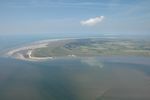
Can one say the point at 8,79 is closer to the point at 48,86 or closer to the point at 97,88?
the point at 48,86

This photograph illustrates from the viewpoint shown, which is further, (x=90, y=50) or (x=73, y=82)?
(x=90, y=50)

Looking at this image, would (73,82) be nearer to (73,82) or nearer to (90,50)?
(73,82)

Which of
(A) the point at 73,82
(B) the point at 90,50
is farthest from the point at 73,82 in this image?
(B) the point at 90,50

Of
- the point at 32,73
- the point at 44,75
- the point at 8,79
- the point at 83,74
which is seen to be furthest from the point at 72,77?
the point at 8,79

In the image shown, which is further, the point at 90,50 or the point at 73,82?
the point at 90,50

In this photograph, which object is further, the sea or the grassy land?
the grassy land

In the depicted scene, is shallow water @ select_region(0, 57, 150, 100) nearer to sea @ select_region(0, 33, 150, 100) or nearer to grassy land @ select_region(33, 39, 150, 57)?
sea @ select_region(0, 33, 150, 100)

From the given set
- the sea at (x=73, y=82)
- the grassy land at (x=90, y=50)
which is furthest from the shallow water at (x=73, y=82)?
the grassy land at (x=90, y=50)

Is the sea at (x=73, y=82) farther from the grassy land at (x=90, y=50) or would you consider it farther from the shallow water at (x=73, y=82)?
A: the grassy land at (x=90, y=50)

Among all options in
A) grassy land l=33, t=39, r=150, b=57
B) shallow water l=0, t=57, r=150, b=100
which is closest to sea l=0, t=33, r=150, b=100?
shallow water l=0, t=57, r=150, b=100

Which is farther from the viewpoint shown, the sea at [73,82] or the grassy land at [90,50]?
the grassy land at [90,50]

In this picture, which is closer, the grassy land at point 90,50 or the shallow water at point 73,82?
the shallow water at point 73,82
